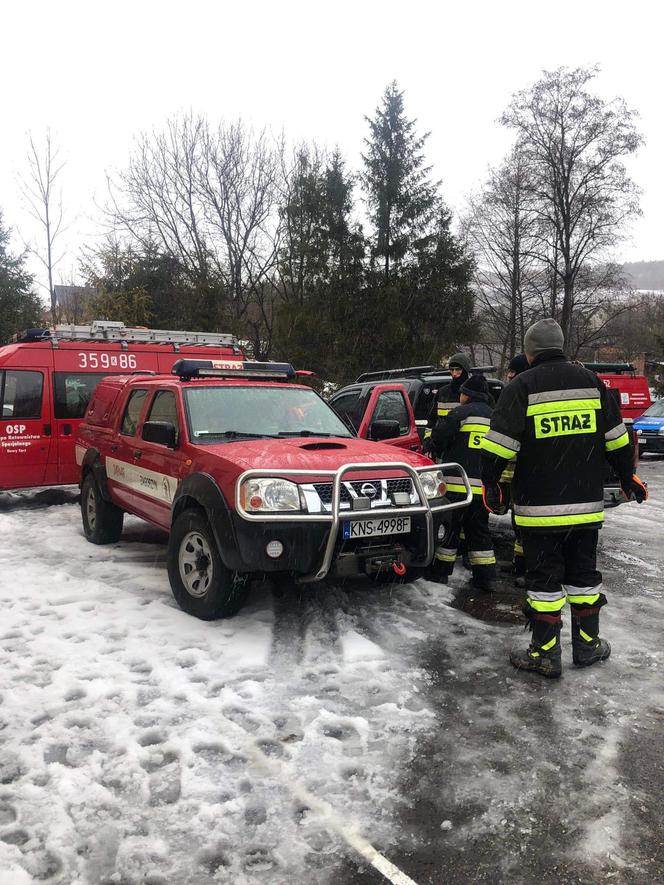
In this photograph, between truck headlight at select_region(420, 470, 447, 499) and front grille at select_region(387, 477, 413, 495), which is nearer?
front grille at select_region(387, 477, 413, 495)

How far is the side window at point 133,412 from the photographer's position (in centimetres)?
620

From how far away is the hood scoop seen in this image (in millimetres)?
4742

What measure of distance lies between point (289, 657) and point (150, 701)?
90 cm

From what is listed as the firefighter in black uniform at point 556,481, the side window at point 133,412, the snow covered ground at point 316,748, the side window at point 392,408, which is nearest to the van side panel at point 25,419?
the side window at point 133,412

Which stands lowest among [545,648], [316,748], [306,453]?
[316,748]

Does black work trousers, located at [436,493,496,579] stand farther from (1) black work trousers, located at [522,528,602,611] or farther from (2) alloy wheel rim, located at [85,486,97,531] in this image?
(2) alloy wheel rim, located at [85,486,97,531]

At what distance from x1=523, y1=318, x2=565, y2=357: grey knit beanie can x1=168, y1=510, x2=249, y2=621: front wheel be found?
2336 mm

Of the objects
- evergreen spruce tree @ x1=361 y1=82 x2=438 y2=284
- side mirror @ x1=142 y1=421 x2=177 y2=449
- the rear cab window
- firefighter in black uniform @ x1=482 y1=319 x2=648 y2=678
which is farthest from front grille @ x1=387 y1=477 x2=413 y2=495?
evergreen spruce tree @ x1=361 y1=82 x2=438 y2=284

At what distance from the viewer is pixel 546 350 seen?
3.97 meters

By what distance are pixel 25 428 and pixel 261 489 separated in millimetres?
6371

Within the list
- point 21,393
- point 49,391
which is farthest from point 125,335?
point 21,393

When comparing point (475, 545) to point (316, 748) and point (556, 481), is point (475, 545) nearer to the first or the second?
point (556, 481)

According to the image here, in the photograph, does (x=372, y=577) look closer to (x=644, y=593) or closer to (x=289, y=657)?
(x=289, y=657)

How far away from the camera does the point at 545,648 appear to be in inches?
150
